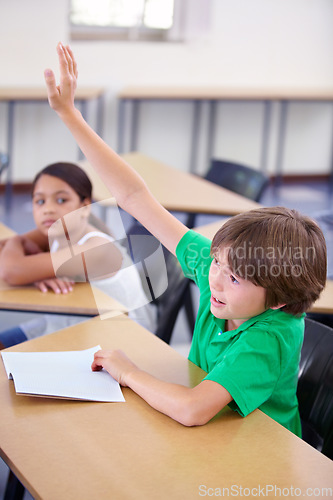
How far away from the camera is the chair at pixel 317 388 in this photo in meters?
1.45

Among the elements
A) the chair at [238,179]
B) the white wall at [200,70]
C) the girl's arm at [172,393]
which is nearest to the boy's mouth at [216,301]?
the girl's arm at [172,393]

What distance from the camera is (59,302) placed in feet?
6.20

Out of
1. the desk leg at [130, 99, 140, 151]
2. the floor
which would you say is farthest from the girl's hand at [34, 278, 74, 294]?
the desk leg at [130, 99, 140, 151]

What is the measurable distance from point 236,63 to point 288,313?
482cm

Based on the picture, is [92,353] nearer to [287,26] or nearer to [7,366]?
[7,366]

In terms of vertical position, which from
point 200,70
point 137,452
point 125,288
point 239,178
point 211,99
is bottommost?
point 137,452

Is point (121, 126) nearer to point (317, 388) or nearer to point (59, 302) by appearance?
point (59, 302)

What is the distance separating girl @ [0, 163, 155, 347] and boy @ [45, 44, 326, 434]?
0.99 feet

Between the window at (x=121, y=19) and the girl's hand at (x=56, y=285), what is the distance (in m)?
3.73

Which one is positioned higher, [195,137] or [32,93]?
[32,93]

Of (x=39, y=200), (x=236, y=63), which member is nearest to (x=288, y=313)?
(x=39, y=200)

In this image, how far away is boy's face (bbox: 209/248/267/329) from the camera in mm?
→ 1270

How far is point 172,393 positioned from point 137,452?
15cm

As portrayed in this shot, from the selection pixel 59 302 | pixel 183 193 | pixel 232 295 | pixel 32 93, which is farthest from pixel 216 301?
pixel 32 93
